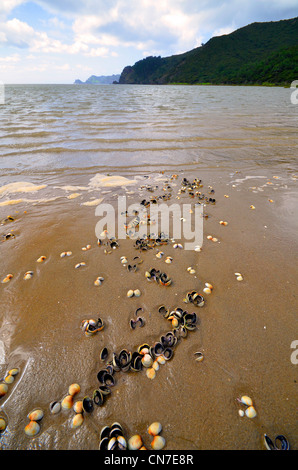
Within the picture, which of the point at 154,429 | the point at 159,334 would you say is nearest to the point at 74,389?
the point at 154,429

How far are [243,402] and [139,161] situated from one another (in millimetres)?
9137

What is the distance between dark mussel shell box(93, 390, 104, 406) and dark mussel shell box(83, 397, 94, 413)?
0.04 meters

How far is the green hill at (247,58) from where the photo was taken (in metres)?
78.6

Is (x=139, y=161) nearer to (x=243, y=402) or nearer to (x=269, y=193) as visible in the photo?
(x=269, y=193)

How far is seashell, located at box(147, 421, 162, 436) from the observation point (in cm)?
197

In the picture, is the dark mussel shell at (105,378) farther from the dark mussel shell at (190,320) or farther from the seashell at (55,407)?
the dark mussel shell at (190,320)

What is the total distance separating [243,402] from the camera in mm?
2146

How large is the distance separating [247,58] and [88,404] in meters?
173

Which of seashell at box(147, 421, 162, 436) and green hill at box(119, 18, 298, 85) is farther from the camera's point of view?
green hill at box(119, 18, 298, 85)

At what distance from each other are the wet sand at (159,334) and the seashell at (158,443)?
2.3 inches

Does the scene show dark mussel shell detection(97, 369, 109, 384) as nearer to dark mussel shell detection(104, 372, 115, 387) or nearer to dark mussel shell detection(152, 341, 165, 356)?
dark mussel shell detection(104, 372, 115, 387)

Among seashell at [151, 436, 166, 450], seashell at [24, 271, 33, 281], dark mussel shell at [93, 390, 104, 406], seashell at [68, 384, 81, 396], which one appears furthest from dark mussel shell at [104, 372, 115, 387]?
seashell at [24, 271, 33, 281]

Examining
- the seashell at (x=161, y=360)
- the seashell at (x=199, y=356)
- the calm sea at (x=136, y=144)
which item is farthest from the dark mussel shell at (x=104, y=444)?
the calm sea at (x=136, y=144)

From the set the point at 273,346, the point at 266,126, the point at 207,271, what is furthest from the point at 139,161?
the point at 266,126
